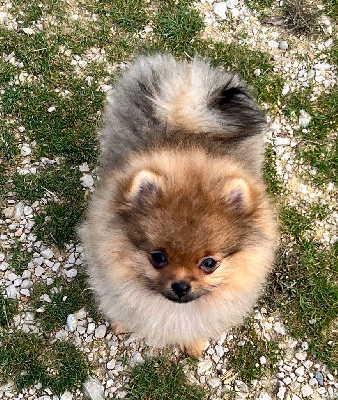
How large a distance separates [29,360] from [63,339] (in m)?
0.33

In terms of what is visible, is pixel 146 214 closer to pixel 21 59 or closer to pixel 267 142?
pixel 267 142

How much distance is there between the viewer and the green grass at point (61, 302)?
452cm

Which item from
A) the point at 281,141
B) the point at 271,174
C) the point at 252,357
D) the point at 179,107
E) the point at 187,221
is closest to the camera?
the point at 187,221

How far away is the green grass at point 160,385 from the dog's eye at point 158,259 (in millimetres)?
1682

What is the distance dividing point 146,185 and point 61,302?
2061mm

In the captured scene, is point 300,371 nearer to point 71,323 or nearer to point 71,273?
point 71,323

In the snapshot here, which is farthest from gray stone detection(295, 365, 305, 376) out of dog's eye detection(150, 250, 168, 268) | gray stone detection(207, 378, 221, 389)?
dog's eye detection(150, 250, 168, 268)

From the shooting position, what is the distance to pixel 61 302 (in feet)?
14.9

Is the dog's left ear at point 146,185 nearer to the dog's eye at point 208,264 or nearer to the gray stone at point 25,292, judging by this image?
the dog's eye at point 208,264

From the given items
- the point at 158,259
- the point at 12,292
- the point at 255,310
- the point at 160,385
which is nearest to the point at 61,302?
the point at 12,292

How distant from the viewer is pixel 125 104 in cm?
379

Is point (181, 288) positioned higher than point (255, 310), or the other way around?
point (181, 288)

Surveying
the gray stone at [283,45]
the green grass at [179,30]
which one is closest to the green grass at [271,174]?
the gray stone at [283,45]

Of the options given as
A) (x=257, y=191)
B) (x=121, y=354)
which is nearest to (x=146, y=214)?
(x=257, y=191)
